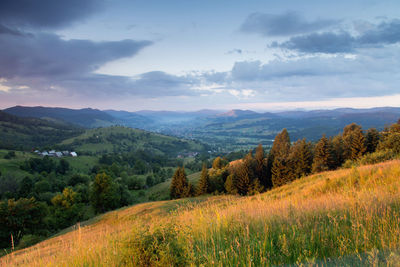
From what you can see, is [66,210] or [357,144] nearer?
[357,144]

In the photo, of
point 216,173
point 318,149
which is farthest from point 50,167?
point 318,149

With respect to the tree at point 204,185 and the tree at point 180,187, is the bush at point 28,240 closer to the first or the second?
the tree at point 180,187

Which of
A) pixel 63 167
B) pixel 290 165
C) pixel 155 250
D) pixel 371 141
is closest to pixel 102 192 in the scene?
pixel 290 165

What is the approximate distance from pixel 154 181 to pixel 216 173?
44773 millimetres

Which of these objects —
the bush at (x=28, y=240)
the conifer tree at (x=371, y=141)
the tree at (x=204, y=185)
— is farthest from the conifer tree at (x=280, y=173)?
the bush at (x=28, y=240)

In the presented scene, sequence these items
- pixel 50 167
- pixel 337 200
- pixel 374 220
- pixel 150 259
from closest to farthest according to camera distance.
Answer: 1. pixel 150 259
2. pixel 374 220
3. pixel 337 200
4. pixel 50 167

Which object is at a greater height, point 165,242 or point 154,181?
point 165,242

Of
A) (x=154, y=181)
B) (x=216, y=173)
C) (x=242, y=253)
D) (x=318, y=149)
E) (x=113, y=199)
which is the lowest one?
(x=154, y=181)

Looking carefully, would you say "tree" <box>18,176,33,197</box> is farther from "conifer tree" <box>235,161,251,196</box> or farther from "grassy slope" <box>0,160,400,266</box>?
"grassy slope" <box>0,160,400,266</box>

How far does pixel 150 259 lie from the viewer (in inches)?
148

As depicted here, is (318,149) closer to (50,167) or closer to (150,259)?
(150,259)

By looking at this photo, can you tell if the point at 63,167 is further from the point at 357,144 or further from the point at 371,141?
the point at 371,141

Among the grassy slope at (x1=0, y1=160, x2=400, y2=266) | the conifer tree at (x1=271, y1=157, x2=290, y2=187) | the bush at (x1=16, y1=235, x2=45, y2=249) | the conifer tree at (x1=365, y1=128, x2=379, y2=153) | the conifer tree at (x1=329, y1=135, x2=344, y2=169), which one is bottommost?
the bush at (x1=16, y1=235, x2=45, y2=249)

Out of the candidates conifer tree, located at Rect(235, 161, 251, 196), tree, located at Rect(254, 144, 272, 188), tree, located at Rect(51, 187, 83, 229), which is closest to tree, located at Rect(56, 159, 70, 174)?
tree, located at Rect(51, 187, 83, 229)
